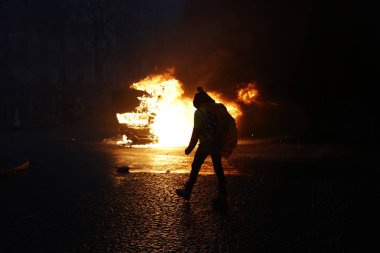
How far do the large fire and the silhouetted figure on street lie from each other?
42.7 ft

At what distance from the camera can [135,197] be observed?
898cm

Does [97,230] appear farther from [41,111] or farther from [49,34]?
[49,34]

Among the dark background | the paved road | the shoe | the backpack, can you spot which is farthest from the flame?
the shoe

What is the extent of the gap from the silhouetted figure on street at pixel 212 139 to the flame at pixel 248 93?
16097 mm

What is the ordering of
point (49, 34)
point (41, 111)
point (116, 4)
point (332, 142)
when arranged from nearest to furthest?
point (332, 142)
point (41, 111)
point (49, 34)
point (116, 4)

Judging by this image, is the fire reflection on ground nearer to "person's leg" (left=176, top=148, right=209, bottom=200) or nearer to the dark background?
"person's leg" (left=176, top=148, right=209, bottom=200)

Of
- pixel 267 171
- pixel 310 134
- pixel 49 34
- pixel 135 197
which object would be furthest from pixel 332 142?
pixel 49 34

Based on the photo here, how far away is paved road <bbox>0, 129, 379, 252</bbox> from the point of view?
6035 mm

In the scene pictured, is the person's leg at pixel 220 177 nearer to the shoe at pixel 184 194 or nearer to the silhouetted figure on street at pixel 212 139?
the silhouetted figure on street at pixel 212 139

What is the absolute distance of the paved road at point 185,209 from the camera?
6035 millimetres

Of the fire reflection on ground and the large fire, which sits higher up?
the large fire

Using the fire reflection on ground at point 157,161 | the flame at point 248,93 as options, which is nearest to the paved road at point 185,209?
the fire reflection on ground at point 157,161

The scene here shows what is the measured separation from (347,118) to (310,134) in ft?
6.11

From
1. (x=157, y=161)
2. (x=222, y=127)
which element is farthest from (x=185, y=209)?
(x=157, y=161)
